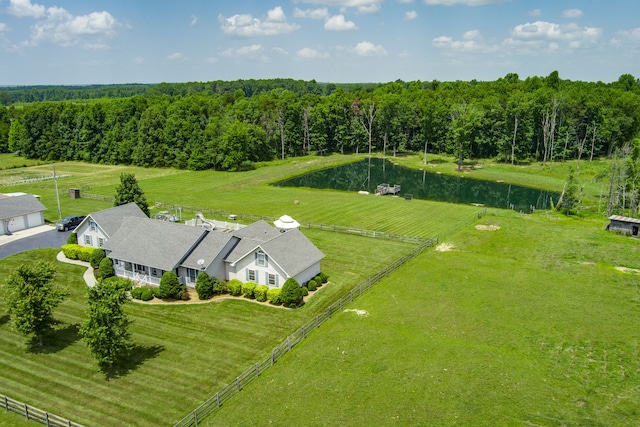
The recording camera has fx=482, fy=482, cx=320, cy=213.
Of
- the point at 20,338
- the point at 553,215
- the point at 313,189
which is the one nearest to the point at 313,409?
the point at 20,338

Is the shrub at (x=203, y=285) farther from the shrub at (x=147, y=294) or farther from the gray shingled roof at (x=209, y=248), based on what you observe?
the shrub at (x=147, y=294)

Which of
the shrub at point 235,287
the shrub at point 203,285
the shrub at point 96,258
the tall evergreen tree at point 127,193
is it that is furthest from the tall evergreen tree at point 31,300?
the tall evergreen tree at point 127,193

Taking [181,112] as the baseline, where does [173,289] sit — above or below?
below

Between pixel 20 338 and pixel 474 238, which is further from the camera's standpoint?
pixel 474 238

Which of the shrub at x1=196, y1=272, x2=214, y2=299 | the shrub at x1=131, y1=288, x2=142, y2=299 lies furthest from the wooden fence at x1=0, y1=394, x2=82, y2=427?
the shrub at x1=196, y1=272, x2=214, y2=299

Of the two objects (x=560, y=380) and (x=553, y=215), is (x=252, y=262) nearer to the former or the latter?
(x=560, y=380)

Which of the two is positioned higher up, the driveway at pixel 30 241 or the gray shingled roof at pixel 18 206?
the gray shingled roof at pixel 18 206

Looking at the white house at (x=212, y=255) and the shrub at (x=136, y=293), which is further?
the white house at (x=212, y=255)

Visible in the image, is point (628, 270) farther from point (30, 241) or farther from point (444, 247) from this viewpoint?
point (30, 241)
